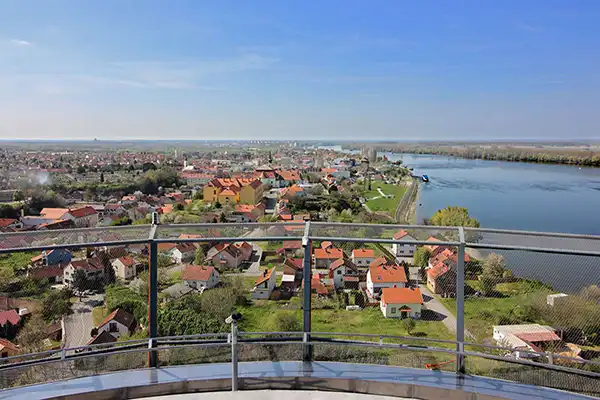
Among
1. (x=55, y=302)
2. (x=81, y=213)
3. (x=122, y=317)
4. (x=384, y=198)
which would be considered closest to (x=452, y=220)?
(x=81, y=213)

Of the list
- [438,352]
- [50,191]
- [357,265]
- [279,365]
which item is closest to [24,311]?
[279,365]

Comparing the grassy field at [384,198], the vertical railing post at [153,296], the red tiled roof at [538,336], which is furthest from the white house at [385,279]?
the grassy field at [384,198]

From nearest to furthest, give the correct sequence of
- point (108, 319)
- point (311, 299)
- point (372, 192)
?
point (108, 319) → point (311, 299) → point (372, 192)

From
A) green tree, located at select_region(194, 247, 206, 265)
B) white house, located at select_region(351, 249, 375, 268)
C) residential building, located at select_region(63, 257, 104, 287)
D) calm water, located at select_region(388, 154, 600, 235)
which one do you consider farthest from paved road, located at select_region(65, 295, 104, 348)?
calm water, located at select_region(388, 154, 600, 235)

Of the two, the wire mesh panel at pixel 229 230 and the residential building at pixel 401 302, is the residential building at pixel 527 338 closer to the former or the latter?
the residential building at pixel 401 302

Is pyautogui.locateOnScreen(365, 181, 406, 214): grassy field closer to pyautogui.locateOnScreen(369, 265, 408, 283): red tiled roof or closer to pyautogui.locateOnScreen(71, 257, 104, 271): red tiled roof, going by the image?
pyautogui.locateOnScreen(369, 265, 408, 283): red tiled roof

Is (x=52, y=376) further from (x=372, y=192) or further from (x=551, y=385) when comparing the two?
(x=372, y=192)
